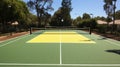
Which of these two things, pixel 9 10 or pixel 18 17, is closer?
pixel 9 10

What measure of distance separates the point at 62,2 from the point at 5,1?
6502 centimetres

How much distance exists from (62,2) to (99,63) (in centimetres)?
10608

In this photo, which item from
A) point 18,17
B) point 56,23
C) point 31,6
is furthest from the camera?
point 56,23

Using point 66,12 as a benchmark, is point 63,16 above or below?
below

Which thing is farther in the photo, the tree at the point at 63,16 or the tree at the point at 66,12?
the tree at the point at 66,12

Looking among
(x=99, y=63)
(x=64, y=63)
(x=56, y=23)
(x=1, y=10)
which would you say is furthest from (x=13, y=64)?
(x=56, y=23)

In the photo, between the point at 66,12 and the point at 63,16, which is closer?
the point at 63,16

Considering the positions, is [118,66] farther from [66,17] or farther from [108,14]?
[66,17]

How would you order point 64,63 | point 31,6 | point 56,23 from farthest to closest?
point 56,23 → point 31,6 → point 64,63

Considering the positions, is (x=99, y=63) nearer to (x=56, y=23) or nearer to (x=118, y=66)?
(x=118, y=66)

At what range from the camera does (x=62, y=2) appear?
121 meters

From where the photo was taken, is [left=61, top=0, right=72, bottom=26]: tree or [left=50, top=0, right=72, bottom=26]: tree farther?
[left=61, top=0, right=72, bottom=26]: tree

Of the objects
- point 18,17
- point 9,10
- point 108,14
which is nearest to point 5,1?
point 9,10

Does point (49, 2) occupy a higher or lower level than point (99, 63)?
higher
